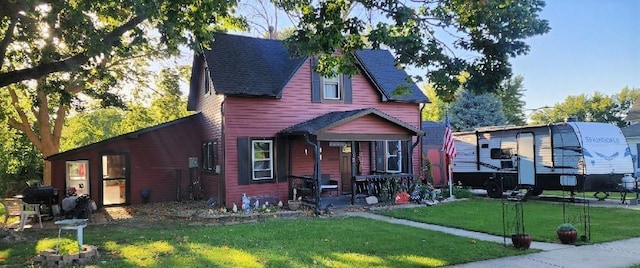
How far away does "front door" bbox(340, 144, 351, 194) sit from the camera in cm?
1725

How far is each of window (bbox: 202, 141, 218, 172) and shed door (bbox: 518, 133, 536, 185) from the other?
11116 mm

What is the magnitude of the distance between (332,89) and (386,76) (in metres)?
3.33

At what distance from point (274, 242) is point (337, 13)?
15.9ft

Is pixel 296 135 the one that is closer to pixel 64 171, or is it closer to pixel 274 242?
pixel 274 242

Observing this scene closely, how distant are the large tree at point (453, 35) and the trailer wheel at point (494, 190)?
10.0 meters

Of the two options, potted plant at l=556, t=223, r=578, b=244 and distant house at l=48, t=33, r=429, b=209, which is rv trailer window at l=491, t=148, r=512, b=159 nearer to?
distant house at l=48, t=33, r=429, b=209

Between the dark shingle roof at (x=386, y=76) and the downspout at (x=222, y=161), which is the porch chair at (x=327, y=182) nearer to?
the downspout at (x=222, y=161)

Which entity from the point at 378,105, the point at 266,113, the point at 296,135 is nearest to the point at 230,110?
the point at 266,113

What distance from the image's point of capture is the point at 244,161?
1512cm

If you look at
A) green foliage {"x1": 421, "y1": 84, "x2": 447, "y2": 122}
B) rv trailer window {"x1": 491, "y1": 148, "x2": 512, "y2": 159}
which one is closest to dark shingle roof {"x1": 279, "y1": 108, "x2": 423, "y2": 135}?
rv trailer window {"x1": 491, "y1": 148, "x2": 512, "y2": 159}

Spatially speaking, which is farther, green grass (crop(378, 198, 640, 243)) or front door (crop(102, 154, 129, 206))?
front door (crop(102, 154, 129, 206))

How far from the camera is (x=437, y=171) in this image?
74.5 ft

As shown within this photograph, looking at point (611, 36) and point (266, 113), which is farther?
point (611, 36)

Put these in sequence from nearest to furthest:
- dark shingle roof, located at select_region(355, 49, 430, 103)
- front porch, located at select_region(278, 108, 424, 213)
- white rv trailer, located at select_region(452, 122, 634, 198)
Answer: front porch, located at select_region(278, 108, 424, 213) < white rv trailer, located at select_region(452, 122, 634, 198) < dark shingle roof, located at select_region(355, 49, 430, 103)
